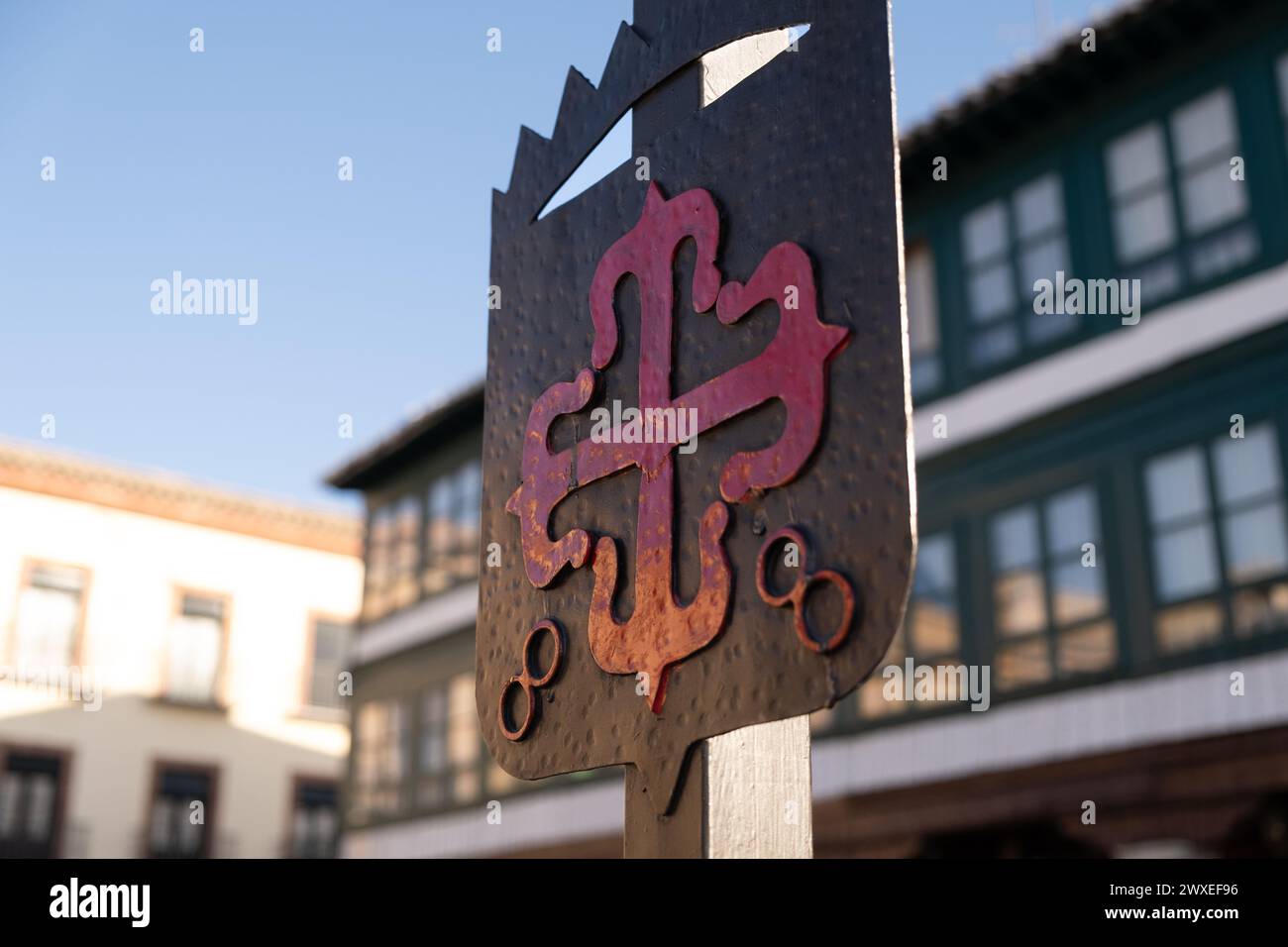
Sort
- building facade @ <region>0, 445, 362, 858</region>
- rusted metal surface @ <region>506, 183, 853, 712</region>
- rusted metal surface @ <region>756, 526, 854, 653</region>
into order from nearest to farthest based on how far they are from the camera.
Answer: rusted metal surface @ <region>756, 526, 854, 653</region> → rusted metal surface @ <region>506, 183, 853, 712</region> → building facade @ <region>0, 445, 362, 858</region>

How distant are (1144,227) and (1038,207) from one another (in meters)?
1.04

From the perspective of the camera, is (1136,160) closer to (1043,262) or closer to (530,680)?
(1043,262)

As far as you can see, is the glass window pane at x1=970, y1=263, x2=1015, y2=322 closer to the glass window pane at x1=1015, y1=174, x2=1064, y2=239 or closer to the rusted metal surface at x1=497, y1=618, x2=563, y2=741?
the glass window pane at x1=1015, y1=174, x2=1064, y2=239

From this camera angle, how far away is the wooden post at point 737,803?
2.01 metres

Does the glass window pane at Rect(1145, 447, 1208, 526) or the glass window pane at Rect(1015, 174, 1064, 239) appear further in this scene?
Result: the glass window pane at Rect(1015, 174, 1064, 239)

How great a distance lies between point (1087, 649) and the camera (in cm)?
1007

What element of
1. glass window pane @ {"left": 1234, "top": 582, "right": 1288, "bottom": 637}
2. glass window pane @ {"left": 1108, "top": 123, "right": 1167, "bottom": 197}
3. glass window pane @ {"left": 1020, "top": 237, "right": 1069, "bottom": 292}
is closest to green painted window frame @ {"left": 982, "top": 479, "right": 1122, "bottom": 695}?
glass window pane @ {"left": 1234, "top": 582, "right": 1288, "bottom": 637}

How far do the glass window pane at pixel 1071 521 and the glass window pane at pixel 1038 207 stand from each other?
92.9 inches

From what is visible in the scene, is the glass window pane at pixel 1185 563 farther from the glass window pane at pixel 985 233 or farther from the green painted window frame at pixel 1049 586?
the glass window pane at pixel 985 233

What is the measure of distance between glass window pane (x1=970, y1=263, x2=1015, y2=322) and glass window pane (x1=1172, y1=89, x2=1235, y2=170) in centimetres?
165

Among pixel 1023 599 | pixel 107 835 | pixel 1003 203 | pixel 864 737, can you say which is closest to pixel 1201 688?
pixel 1023 599

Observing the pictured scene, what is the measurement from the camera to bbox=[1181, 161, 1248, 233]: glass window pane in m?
9.96

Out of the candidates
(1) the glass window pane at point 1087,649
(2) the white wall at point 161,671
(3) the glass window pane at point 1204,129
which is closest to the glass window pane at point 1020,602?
(1) the glass window pane at point 1087,649

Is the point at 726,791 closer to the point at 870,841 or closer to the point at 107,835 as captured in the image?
the point at 870,841
